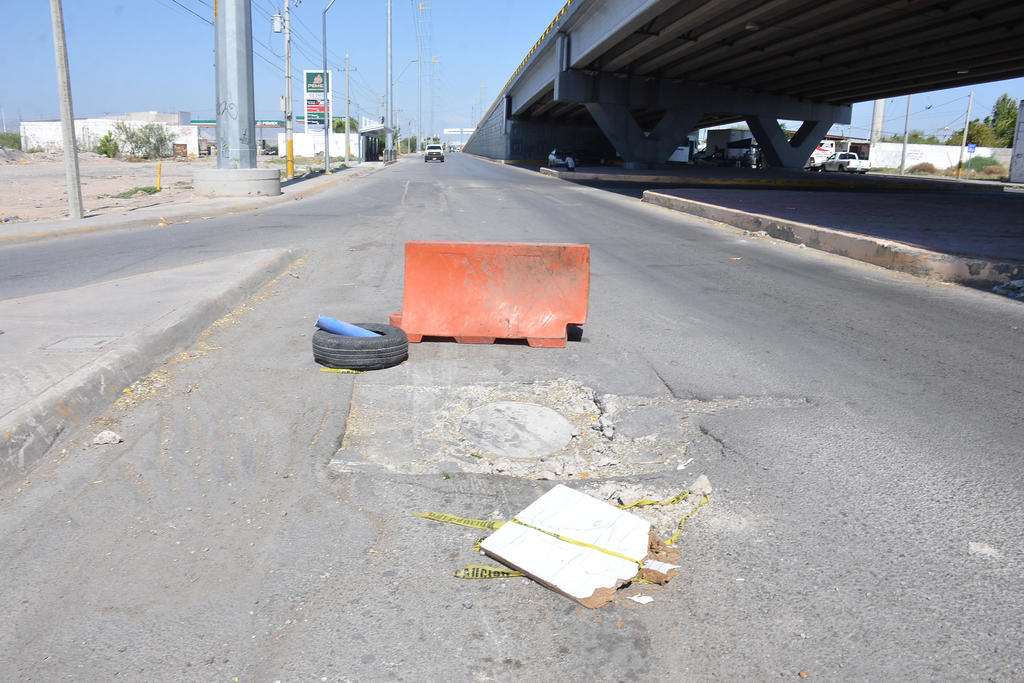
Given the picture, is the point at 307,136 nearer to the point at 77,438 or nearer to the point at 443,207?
the point at 443,207

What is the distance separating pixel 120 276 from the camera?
9.80 m

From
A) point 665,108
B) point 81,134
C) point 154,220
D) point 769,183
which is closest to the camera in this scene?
point 154,220

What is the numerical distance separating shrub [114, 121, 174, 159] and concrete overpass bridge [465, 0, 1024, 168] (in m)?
34.4

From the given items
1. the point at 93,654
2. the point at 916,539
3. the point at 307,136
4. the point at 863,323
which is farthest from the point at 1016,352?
the point at 307,136

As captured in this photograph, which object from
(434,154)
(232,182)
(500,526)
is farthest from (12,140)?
(500,526)

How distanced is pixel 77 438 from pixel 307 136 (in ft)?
337

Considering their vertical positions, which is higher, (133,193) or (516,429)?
(133,193)

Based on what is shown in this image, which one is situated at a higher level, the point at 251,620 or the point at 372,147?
the point at 372,147

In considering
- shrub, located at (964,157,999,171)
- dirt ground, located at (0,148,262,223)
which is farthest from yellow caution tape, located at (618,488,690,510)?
shrub, located at (964,157,999,171)

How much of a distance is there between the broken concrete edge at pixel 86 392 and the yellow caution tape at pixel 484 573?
2553 mm

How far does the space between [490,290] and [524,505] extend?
331 centimetres

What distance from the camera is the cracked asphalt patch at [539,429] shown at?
4.11 metres

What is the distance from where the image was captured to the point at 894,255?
10539 mm

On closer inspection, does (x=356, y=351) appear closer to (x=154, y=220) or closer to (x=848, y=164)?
(x=154, y=220)
